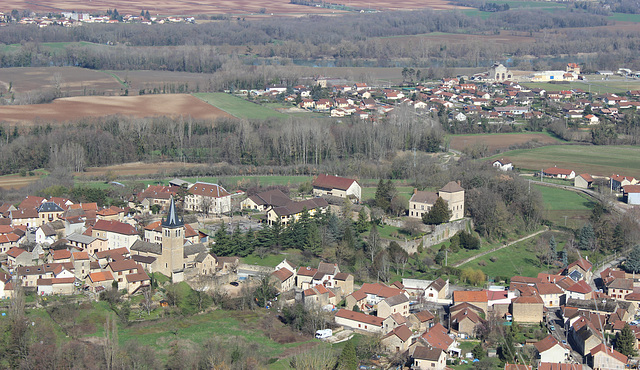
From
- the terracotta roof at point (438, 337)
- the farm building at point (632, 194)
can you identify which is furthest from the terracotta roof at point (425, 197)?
the terracotta roof at point (438, 337)

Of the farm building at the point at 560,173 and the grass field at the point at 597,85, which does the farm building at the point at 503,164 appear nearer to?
the farm building at the point at 560,173

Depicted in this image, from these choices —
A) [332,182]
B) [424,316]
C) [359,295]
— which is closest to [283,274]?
[359,295]

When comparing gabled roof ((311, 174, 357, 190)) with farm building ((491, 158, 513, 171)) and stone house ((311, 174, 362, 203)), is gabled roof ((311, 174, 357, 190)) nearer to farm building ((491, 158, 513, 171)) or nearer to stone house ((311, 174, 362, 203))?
stone house ((311, 174, 362, 203))

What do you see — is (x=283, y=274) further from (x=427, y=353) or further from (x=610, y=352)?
(x=610, y=352)

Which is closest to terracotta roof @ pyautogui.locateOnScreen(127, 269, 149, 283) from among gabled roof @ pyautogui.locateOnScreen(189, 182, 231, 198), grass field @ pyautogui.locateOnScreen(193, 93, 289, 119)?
gabled roof @ pyautogui.locateOnScreen(189, 182, 231, 198)

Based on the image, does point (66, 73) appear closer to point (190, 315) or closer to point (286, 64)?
point (286, 64)

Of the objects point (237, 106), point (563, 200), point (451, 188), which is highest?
point (451, 188)
